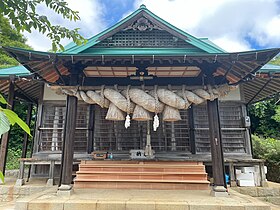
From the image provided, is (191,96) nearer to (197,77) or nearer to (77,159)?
(197,77)

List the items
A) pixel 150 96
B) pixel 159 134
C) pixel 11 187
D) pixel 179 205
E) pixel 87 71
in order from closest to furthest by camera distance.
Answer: pixel 179 205
pixel 150 96
pixel 87 71
pixel 11 187
pixel 159 134

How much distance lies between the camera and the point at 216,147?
409 centimetres

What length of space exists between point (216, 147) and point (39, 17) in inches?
147

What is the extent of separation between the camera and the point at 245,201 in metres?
3.60

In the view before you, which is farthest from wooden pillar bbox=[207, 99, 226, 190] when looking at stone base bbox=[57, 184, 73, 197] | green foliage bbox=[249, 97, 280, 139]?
green foliage bbox=[249, 97, 280, 139]

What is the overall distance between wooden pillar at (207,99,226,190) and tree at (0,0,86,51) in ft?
9.91

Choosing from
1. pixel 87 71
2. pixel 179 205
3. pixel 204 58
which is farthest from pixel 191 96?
pixel 87 71

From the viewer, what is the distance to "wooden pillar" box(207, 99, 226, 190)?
156 inches

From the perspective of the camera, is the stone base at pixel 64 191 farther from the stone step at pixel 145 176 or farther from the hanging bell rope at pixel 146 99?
the hanging bell rope at pixel 146 99

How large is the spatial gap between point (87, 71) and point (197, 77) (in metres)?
2.65

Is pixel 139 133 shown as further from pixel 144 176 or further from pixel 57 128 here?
pixel 57 128

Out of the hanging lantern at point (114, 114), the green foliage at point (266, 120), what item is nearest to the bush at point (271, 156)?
the green foliage at point (266, 120)

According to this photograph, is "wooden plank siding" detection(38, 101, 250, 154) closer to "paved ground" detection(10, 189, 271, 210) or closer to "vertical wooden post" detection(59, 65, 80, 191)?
"vertical wooden post" detection(59, 65, 80, 191)

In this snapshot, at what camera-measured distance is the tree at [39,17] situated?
2.00 meters
